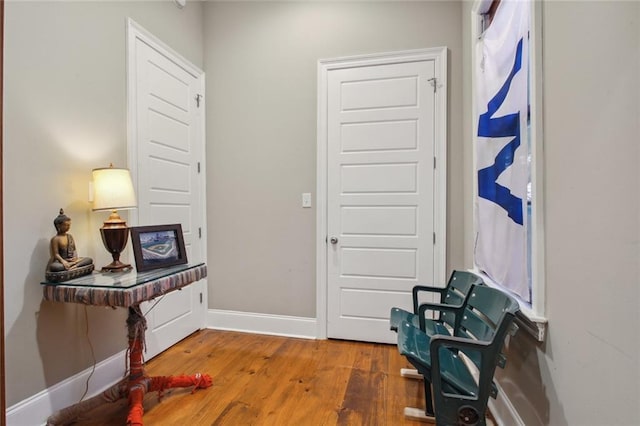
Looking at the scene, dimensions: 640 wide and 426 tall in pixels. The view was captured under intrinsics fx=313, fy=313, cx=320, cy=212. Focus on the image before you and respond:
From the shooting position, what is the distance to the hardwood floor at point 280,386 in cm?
174

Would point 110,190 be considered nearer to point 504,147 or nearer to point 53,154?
point 53,154

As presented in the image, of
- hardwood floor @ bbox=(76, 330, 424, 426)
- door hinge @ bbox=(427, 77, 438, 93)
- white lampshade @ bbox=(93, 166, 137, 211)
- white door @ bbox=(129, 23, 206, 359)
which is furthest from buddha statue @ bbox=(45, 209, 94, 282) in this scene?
door hinge @ bbox=(427, 77, 438, 93)

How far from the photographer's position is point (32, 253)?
65.1 inches

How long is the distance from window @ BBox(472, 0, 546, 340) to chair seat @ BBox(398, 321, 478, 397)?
1.16ft

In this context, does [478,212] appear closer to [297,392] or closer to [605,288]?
[605,288]

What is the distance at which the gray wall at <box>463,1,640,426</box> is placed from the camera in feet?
2.77

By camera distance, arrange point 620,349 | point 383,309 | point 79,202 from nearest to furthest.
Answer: point 620,349
point 79,202
point 383,309

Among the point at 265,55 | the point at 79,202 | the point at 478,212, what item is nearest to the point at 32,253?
the point at 79,202

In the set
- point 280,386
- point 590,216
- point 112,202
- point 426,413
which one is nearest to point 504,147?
point 590,216

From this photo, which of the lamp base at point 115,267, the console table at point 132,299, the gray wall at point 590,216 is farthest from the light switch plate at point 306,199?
the gray wall at point 590,216

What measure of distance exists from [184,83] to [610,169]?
2.97m

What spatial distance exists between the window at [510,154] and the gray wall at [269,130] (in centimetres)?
100

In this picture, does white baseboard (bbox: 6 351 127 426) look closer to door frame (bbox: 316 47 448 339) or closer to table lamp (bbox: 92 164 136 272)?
table lamp (bbox: 92 164 136 272)

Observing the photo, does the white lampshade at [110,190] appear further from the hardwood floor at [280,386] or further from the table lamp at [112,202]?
the hardwood floor at [280,386]
